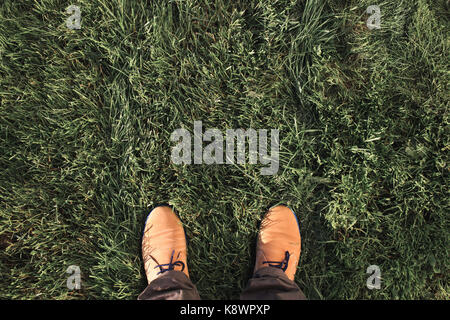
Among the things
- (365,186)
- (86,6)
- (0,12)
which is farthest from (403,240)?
(0,12)

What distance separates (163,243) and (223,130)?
2.64 ft

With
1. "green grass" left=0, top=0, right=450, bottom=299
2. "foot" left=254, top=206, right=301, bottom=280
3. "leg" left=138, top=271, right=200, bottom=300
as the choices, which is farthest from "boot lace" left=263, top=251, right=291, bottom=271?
"leg" left=138, top=271, right=200, bottom=300

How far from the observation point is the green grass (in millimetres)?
1788

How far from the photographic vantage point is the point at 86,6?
180 cm

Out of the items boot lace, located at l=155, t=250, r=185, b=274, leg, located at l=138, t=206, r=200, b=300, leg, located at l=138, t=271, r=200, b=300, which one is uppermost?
leg, located at l=138, t=206, r=200, b=300

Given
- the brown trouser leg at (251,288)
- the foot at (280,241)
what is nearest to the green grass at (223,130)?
the foot at (280,241)

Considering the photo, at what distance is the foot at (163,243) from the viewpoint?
1.80 m

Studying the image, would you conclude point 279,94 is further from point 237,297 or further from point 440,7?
point 237,297

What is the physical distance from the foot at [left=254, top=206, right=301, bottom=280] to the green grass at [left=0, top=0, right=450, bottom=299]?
55 mm

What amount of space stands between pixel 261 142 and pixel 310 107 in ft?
1.25

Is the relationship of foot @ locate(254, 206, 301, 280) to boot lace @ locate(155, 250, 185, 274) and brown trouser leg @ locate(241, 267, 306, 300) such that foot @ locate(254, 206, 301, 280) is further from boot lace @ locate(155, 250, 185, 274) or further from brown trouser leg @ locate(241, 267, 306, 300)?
boot lace @ locate(155, 250, 185, 274)

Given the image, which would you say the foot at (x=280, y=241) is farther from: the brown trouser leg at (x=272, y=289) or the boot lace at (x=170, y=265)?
the boot lace at (x=170, y=265)

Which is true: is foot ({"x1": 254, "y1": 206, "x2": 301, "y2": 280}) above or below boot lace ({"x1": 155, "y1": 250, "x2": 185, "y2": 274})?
above

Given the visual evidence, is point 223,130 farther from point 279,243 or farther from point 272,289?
point 272,289
